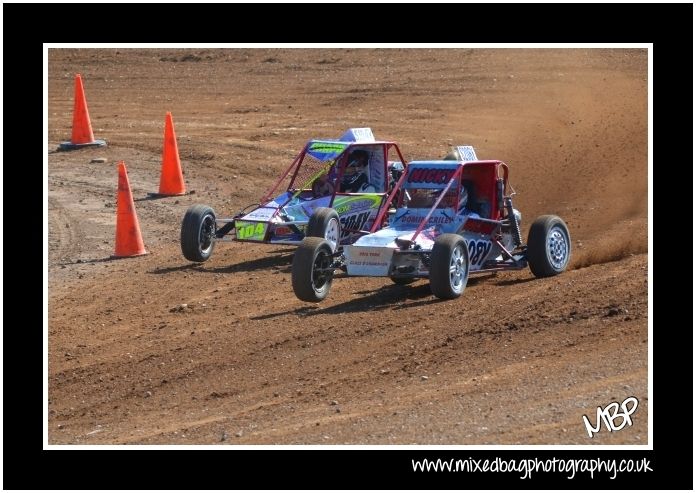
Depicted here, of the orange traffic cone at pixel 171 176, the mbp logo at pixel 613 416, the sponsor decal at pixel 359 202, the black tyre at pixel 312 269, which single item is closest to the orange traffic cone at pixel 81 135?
the orange traffic cone at pixel 171 176

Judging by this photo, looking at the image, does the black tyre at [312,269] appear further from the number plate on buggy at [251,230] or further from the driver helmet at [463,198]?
the number plate on buggy at [251,230]

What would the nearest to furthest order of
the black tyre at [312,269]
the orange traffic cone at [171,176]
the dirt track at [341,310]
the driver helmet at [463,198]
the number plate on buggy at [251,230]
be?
the dirt track at [341,310] < the black tyre at [312,269] < the driver helmet at [463,198] < the number plate on buggy at [251,230] < the orange traffic cone at [171,176]

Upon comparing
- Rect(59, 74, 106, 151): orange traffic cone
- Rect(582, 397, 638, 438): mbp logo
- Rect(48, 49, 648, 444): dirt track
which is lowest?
Rect(582, 397, 638, 438): mbp logo

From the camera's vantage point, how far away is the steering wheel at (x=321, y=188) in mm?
16766

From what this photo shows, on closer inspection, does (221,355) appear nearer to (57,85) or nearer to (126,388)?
(126,388)

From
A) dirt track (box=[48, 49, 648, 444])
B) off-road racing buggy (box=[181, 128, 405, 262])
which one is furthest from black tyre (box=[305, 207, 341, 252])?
dirt track (box=[48, 49, 648, 444])

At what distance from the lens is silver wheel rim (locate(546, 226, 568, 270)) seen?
14148 millimetres

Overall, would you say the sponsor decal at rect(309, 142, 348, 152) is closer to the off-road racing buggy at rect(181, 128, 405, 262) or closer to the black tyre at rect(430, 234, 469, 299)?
the off-road racing buggy at rect(181, 128, 405, 262)

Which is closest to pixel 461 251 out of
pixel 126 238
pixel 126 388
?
pixel 126 388

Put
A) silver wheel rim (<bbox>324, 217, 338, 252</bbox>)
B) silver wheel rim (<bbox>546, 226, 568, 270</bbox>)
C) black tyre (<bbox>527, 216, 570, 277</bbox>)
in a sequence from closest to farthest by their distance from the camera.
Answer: black tyre (<bbox>527, 216, 570, 277</bbox>), silver wheel rim (<bbox>546, 226, 568, 270</bbox>), silver wheel rim (<bbox>324, 217, 338, 252</bbox>)

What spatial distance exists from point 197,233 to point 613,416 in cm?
815

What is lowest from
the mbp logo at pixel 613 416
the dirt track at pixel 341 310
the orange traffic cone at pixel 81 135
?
the mbp logo at pixel 613 416

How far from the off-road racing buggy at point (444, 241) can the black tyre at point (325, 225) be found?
97 centimetres

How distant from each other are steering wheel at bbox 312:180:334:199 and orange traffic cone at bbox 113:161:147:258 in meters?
2.39
